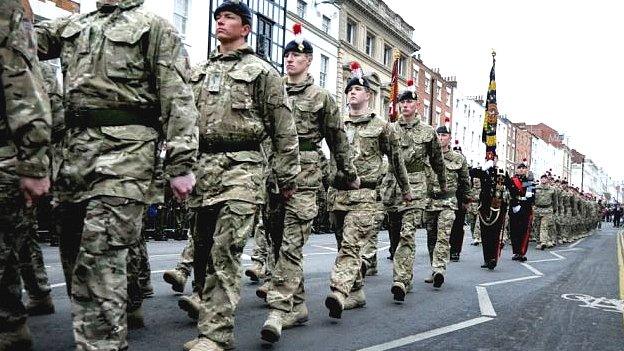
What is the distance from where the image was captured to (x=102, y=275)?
11.3 feet

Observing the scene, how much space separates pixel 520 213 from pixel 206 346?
41.8 ft

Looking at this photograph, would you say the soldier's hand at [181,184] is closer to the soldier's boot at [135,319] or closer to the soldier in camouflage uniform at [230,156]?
the soldier in camouflage uniform at [230,156]

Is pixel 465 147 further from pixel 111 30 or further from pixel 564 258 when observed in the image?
pixel 111 30

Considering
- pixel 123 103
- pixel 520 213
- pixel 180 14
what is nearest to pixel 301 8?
pixel 180 14

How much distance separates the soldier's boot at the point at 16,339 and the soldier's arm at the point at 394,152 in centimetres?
404

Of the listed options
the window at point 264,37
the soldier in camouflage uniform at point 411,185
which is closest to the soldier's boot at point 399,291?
the soldier in camouflage uniform at point 411,185

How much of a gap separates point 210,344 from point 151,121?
146cm

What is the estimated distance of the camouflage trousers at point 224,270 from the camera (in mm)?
4309

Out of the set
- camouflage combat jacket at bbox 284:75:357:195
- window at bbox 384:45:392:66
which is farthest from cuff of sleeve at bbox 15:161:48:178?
window at bbox 384:45:392:66

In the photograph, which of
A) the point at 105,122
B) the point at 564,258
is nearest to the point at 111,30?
the point at 105,122

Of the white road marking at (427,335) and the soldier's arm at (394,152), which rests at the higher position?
the soldier's arm at (394,152)

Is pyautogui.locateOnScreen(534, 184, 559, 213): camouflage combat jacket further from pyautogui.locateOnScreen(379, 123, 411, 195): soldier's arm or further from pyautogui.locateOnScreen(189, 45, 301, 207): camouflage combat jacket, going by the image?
pyautogui.locateOnScreen(189, 45, 301, 207): camouflage combat jacket

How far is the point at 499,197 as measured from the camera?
1245 centimetres

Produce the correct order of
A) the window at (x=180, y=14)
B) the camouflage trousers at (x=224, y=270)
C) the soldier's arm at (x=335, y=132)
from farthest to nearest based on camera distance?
the window at (x=180, y=14), the soldier's arm at (x=335, y=132), the camouflage trousers at (x=224, y=270)
